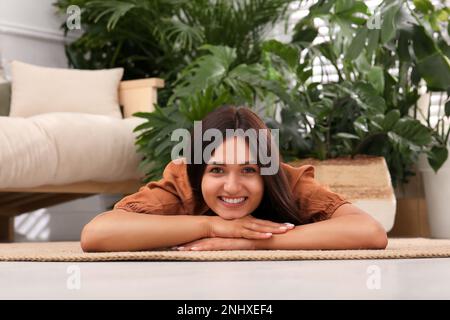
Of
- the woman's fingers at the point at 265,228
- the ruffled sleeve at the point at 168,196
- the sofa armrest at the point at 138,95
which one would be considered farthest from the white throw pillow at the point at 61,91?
the woman's fingers at the point at 265,228

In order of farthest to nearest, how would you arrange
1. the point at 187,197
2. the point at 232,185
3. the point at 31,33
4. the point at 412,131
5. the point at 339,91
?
the point at 31,33, the point at 339,91, the point at 412,131, the point at 187,197, the point at 232,185

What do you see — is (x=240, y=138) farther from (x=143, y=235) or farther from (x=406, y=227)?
(x=406, y=227)

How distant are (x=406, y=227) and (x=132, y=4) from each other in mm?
1596

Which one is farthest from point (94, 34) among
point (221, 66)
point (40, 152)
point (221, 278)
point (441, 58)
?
point (221, 278)

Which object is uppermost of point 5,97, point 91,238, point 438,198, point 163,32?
point 163,32

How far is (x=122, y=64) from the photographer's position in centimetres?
405

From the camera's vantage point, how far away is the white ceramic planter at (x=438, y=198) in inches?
133

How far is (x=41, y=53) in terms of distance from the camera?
156 inches

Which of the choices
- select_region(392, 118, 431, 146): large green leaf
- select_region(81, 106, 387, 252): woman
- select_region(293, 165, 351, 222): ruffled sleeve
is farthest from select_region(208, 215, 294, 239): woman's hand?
select_region(392, 118, 431, 146): large green leaf

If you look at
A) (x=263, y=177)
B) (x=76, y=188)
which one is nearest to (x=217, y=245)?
(x=263, y=177)

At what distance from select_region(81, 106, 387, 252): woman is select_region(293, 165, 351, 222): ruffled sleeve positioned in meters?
0.03

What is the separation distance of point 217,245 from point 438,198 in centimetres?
212

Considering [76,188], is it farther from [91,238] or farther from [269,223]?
[269,223]

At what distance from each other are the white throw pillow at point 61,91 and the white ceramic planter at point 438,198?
1.36 meters
